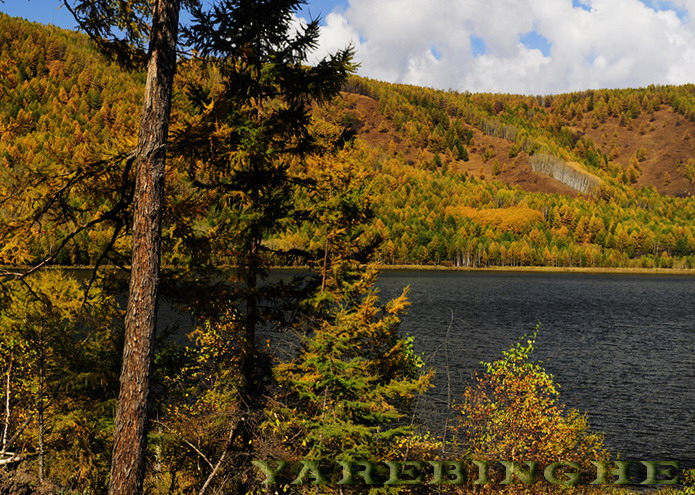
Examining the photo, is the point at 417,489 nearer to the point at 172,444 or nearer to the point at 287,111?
the point at 172,444

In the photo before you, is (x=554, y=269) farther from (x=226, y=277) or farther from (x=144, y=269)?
(x=144, y=269)

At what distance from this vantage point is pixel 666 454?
2325cm

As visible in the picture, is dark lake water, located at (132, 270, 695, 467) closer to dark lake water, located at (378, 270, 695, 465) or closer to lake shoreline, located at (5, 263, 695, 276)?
dark lake water, located at (378, 270, 695, 465)

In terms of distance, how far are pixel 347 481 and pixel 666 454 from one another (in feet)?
70.2

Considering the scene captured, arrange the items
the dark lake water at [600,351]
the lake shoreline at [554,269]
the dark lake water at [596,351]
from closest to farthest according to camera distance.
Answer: the dark lake water at [596,351] → the dark lake water at [600,351] → the lake shoreline at [554,269]

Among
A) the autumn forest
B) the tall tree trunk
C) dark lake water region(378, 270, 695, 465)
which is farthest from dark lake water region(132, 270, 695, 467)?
the tall tree trunk

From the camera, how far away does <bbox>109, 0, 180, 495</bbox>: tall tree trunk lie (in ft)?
20.0

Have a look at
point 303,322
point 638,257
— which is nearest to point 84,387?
point 303,322

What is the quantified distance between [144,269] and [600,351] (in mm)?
46950

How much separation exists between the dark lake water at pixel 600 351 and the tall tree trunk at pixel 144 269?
4158 millimetres

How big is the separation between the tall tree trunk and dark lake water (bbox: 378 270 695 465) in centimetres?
416

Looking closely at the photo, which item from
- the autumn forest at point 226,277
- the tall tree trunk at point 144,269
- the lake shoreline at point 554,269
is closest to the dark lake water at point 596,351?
the autumn forest at point 226,277

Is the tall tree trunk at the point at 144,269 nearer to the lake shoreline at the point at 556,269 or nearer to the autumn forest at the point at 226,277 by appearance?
the autumn forest at the point at 226,277

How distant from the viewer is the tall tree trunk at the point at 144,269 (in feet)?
20.0
